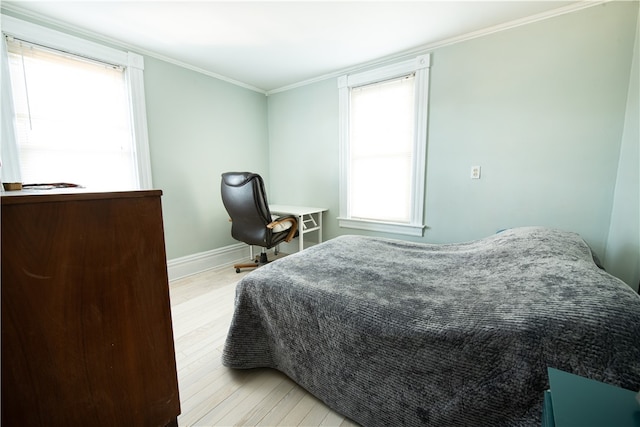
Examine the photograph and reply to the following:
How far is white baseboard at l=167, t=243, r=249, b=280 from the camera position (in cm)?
276

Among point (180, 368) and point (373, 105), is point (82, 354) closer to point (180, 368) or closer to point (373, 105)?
point (180, 368)

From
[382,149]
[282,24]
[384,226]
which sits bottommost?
[384,226]

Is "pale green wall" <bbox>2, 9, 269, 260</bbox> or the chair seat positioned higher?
"pale green wall" <bbox>2, 9, 269, 260</bbox>

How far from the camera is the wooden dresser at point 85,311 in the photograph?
0.58 metres

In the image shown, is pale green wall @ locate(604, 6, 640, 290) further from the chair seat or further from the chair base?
the chair base

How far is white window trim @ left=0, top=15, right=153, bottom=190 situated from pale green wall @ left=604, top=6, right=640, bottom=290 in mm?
3711

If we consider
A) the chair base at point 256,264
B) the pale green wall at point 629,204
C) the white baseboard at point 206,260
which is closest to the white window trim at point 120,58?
the white baseboard at point 206,260

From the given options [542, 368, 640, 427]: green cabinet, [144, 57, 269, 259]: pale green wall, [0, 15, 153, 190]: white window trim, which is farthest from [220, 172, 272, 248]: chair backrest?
[542, 368, 640, 427]: green cabinet

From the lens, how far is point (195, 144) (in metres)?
2.87

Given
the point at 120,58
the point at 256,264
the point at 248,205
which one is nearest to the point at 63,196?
the point at 248,205

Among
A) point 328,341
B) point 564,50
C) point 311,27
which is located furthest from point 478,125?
point 328,341

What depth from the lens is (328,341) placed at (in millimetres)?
1077

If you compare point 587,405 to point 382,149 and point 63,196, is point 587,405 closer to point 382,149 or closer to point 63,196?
point 63,196

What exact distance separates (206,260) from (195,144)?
1386 millimetres
